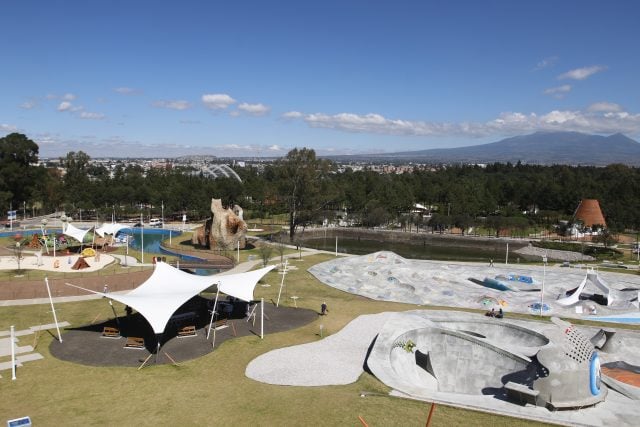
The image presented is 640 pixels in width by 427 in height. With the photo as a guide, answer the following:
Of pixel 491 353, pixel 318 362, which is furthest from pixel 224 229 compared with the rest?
pixel 491 353

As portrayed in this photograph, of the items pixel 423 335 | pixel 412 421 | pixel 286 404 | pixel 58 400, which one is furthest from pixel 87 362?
pixel 423 335

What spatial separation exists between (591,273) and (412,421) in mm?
28798

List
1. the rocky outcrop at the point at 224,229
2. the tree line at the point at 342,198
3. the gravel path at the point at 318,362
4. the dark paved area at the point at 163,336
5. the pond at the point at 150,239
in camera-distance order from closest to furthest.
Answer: the gravel path at the point at 318,362, the dark paved area at the point at 163,336, the rocky outcrop at the point at 224,229, the pond at the point at 150,239, the tree line at the point at 342,198

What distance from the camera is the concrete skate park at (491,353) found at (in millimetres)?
19734

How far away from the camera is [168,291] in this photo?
2728 centimetres

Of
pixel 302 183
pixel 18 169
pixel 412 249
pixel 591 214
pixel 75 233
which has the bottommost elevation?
pixel 412 249

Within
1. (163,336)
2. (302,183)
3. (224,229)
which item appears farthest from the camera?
(302,183)

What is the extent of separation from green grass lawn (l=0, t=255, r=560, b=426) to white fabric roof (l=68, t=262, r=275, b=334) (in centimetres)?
260

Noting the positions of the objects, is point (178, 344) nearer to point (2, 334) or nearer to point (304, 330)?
point (304, 330)

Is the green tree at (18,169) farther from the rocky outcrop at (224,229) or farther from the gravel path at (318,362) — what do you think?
the gravel path at (318,362)

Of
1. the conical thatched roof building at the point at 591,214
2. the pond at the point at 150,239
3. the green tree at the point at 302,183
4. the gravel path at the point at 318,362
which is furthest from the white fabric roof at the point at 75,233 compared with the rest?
the conical thatched roof building at the point at 591,214

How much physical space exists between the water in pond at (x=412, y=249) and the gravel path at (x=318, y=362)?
139 ft

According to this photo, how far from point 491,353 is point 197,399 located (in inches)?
585

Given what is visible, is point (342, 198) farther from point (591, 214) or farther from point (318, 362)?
point (318, 362)
